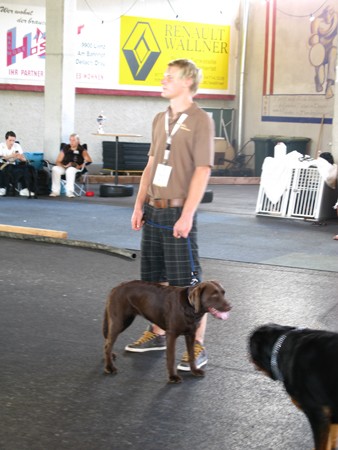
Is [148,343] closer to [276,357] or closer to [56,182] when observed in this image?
[276,357]

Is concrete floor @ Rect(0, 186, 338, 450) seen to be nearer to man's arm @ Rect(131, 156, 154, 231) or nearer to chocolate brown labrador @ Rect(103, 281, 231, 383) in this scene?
chocolate brown labrador @ Rect(103, 281, 231, 383)

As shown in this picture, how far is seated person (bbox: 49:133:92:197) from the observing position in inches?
546

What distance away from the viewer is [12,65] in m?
17.4

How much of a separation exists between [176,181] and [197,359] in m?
1.00

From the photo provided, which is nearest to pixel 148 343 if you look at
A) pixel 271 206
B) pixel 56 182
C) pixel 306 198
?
pixel 306 198

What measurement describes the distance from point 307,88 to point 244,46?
2241 mm

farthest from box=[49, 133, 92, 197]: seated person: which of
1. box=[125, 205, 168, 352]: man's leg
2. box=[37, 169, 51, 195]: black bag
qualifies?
box=[125, 205, 168, 352]: man's leg

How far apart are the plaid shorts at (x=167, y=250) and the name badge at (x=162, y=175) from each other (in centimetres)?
15

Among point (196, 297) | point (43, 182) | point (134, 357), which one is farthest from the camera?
point (43, 182)

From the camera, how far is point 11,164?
1362 centimetres

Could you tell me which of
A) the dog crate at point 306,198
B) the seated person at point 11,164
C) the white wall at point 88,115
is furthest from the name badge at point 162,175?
the white wall at point 88,115

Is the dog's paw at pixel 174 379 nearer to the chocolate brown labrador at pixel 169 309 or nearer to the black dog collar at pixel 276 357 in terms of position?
the chocolate brown labrador at pixel 169 309

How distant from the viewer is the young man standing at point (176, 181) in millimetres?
4250

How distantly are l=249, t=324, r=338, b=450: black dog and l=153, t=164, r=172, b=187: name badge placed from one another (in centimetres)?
136
